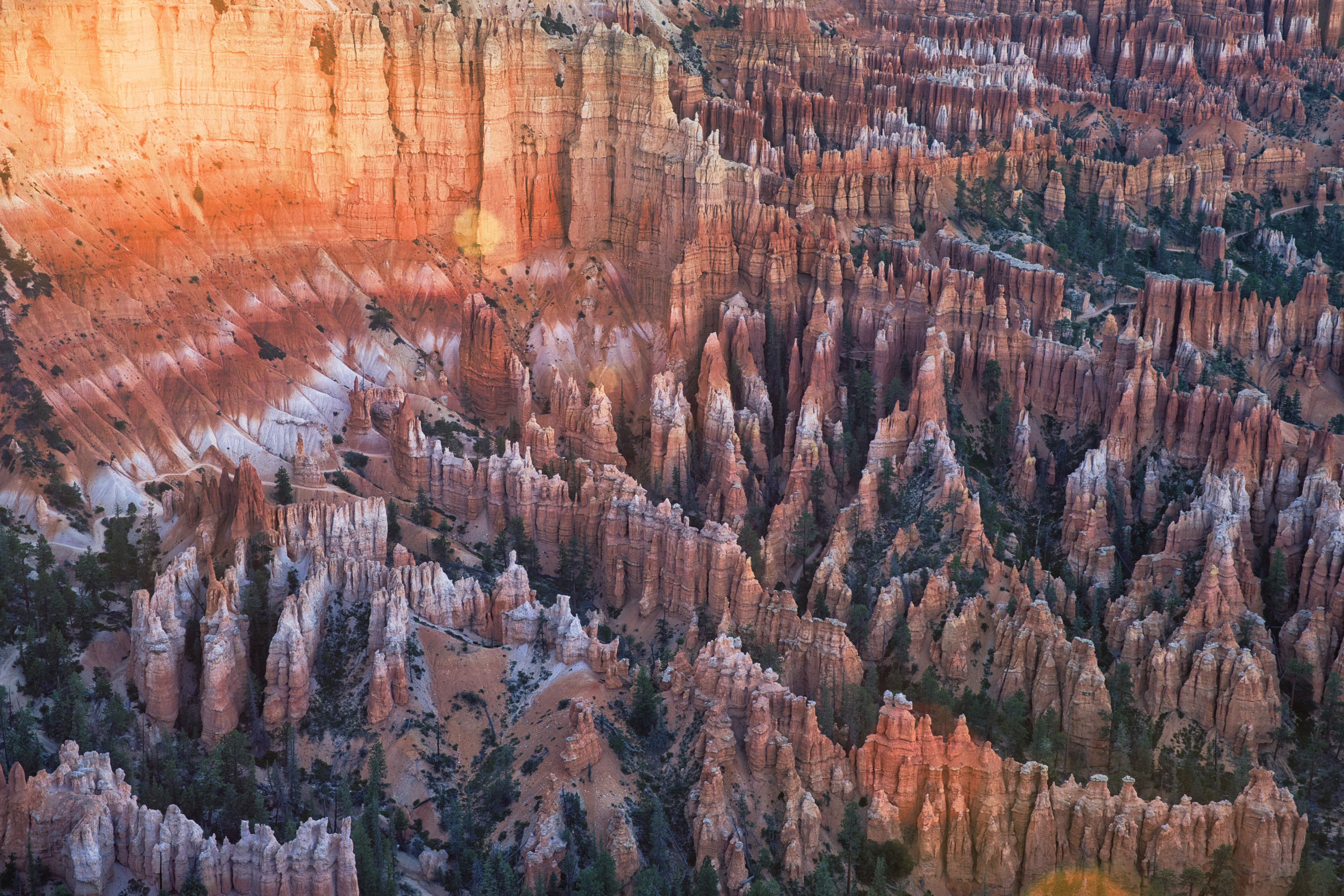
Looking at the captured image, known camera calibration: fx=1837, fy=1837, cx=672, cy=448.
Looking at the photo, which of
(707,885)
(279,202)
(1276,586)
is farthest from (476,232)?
(707,885)

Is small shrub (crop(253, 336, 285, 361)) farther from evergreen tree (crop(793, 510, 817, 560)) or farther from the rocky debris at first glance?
the rocky debris

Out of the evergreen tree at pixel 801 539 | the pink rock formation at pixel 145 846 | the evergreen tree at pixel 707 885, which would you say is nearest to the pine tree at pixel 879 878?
the evergreen tree at pixel 707 885

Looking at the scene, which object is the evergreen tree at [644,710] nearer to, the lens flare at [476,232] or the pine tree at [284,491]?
the pine tree at [284,491]

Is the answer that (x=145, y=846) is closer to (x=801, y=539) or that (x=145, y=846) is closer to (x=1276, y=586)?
(x=801, y=539)

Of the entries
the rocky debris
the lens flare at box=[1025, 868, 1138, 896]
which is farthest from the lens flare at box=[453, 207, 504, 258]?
the lens flare at box=[1025, 868, 1138, 896]

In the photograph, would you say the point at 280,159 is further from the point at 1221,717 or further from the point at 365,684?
the point at 1221,717
